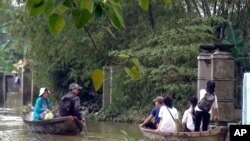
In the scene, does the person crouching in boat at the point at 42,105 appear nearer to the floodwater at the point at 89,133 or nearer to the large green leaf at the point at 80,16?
the floodwater at the point at 89,133

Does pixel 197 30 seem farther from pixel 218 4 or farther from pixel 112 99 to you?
pixel 112 99

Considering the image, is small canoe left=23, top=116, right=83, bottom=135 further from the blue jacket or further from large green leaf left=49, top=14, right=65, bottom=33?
large green leaf left=49, top=14, right=65, bottom=33

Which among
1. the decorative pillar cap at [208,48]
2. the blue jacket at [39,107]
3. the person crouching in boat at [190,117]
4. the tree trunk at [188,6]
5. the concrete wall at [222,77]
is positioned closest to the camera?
the person crouching in boat at [190,117]

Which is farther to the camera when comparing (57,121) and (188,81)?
(188,81)

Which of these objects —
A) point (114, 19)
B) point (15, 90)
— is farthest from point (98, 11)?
point (15, 90)

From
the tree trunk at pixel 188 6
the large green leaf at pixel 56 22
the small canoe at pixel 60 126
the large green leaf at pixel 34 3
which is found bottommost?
the small canoe at pixel 60 126

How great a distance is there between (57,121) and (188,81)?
561 centimetres

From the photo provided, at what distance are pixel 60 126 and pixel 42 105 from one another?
88 cm

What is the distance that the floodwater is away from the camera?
54.2 feet

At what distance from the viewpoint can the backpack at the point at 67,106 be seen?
16.5 m

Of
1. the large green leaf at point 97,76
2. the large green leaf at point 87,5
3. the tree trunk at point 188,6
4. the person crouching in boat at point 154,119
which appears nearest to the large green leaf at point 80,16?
the large green leaf at point 87,5

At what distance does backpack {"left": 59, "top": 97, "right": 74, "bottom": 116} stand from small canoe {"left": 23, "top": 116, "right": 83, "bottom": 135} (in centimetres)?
27

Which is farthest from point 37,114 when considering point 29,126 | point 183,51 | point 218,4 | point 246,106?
point 246,106

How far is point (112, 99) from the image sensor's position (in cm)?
2338
